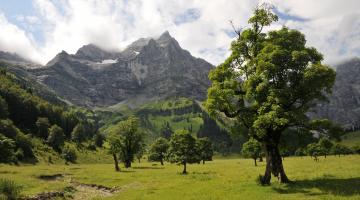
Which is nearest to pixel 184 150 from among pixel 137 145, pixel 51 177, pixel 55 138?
pixel 51 177

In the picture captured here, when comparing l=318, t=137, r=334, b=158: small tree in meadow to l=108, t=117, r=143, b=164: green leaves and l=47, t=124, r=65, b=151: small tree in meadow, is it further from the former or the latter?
l=47, t=124, r=65, b=151: small tree in meadow

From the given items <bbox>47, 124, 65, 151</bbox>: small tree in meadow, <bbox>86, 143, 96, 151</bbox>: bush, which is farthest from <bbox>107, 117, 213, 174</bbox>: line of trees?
<bbox>86, 143, 96, 151</bbox>: bush

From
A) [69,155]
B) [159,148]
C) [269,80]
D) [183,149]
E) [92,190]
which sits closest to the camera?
[269,80]

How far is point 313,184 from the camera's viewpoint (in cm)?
3738

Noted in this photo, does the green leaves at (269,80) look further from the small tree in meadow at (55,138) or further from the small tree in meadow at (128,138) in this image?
the small tree in meadow at (55,138)

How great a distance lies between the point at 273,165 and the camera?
41.8 meters

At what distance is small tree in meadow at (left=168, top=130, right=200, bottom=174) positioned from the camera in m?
85.2

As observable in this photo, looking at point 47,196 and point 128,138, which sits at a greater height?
point 128,138

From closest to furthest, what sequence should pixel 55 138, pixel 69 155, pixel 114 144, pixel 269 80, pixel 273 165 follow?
pixel 269 80 < pixel 273 165 < pixel 114 144 < pixel 69 155 < pixel 55 138

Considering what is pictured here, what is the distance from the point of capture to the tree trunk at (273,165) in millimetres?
40062

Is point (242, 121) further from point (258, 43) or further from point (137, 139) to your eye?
point (137, 139)

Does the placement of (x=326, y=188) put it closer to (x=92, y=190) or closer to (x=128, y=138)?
(x=92, y=190)

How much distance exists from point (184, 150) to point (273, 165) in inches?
1746

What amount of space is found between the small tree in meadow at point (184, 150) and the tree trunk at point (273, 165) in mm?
44130
